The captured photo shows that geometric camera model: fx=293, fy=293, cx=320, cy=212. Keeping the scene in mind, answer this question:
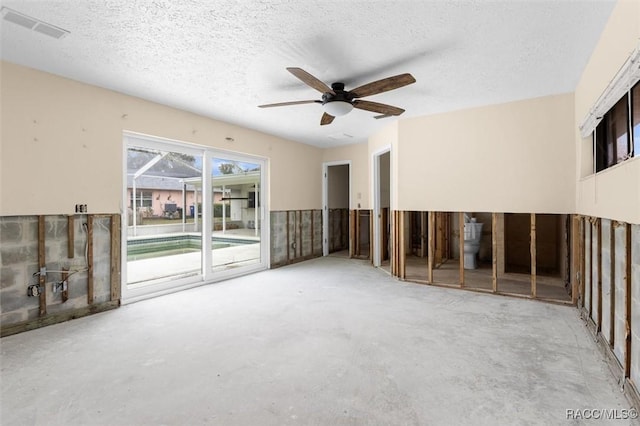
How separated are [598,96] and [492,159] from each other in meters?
1.51

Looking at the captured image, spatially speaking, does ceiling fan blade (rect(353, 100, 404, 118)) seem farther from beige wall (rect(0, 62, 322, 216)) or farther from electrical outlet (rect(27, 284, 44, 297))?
electrical outlet (rect(27, 284, 44, 297))

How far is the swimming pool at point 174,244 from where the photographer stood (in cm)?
482

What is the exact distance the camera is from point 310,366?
213cm

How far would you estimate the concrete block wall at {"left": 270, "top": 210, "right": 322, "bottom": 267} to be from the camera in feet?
18.7

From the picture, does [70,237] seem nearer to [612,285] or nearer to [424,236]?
[612,285]

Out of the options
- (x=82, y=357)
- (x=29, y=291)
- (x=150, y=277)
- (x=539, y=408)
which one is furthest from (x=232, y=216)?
(x=539, y=408)

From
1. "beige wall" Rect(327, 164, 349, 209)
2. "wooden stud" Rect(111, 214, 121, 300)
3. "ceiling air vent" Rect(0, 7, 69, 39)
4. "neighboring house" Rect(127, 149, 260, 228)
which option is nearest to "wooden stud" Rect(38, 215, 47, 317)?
"wooden stud" Rect(111, 214, 121, 300)

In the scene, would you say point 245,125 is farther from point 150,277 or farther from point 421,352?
point 421,352

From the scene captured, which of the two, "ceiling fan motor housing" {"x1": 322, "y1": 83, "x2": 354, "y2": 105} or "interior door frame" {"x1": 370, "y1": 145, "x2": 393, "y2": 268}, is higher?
"ceiling fan motor housing" {"x1": 322, "y1": 83, "x2": 354, "y2": 105}

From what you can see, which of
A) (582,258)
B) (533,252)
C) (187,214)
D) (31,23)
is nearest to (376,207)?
(533,252)

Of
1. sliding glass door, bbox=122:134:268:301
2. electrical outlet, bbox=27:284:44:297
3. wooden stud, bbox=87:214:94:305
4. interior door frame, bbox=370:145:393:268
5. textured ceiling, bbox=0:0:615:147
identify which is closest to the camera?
textured ceiling, bbox=0:0:615:147

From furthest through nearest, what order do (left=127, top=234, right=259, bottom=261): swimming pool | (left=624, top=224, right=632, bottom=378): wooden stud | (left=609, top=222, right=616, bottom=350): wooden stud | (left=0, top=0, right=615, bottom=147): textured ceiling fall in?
(left=127, top=234, right=259, bottom=261): swimming pool
(left=609, top=222, right=616, bottom=350): wooden stud
(left=0, top=0, right=615, bottom=147): textured ceiling
(left=624, top=224, right=632, bottom=378): wooden stud

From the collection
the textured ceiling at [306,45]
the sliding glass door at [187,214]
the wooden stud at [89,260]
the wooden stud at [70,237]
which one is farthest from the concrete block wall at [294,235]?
the wooden stud at [70,237]

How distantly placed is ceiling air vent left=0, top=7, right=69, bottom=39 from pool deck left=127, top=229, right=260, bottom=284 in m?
2.91
